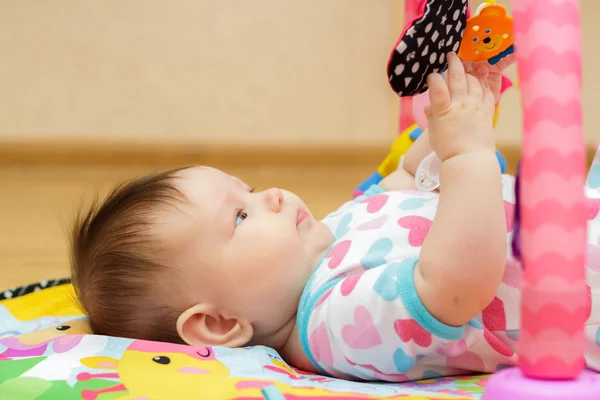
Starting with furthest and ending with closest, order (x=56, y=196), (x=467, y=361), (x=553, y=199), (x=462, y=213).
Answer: (x=56, y=196) < (x=467, y=361) < (x=462, y=213) < (x=553, y=199)

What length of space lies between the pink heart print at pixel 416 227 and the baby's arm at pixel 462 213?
0.32ft

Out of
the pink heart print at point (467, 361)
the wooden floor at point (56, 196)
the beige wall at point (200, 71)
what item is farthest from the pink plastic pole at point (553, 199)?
the beige wall at point (200, 71)

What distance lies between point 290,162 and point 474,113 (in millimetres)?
1993

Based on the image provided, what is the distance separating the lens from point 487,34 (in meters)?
0.64

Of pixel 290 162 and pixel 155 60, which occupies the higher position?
pixel 155 60

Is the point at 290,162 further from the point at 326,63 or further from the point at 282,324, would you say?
the point at 282,324

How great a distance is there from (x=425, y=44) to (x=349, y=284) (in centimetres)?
20

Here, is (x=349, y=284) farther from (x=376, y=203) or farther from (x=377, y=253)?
(x=376, y=203)

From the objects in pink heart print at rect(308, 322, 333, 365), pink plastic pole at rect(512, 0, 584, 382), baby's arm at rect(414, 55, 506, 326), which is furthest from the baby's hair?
pink plastic pole at rect(512, 0, 584, 382)

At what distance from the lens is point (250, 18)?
2.42m

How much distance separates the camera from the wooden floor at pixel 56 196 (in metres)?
1.36

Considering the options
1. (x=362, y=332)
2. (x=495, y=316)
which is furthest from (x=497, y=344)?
(x=362, y=332)

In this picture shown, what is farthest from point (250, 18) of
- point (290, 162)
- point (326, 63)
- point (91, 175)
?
point (91, 175)

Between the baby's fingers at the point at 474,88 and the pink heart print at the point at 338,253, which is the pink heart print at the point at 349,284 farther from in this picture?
the baby's fingers at the point at 474,88
